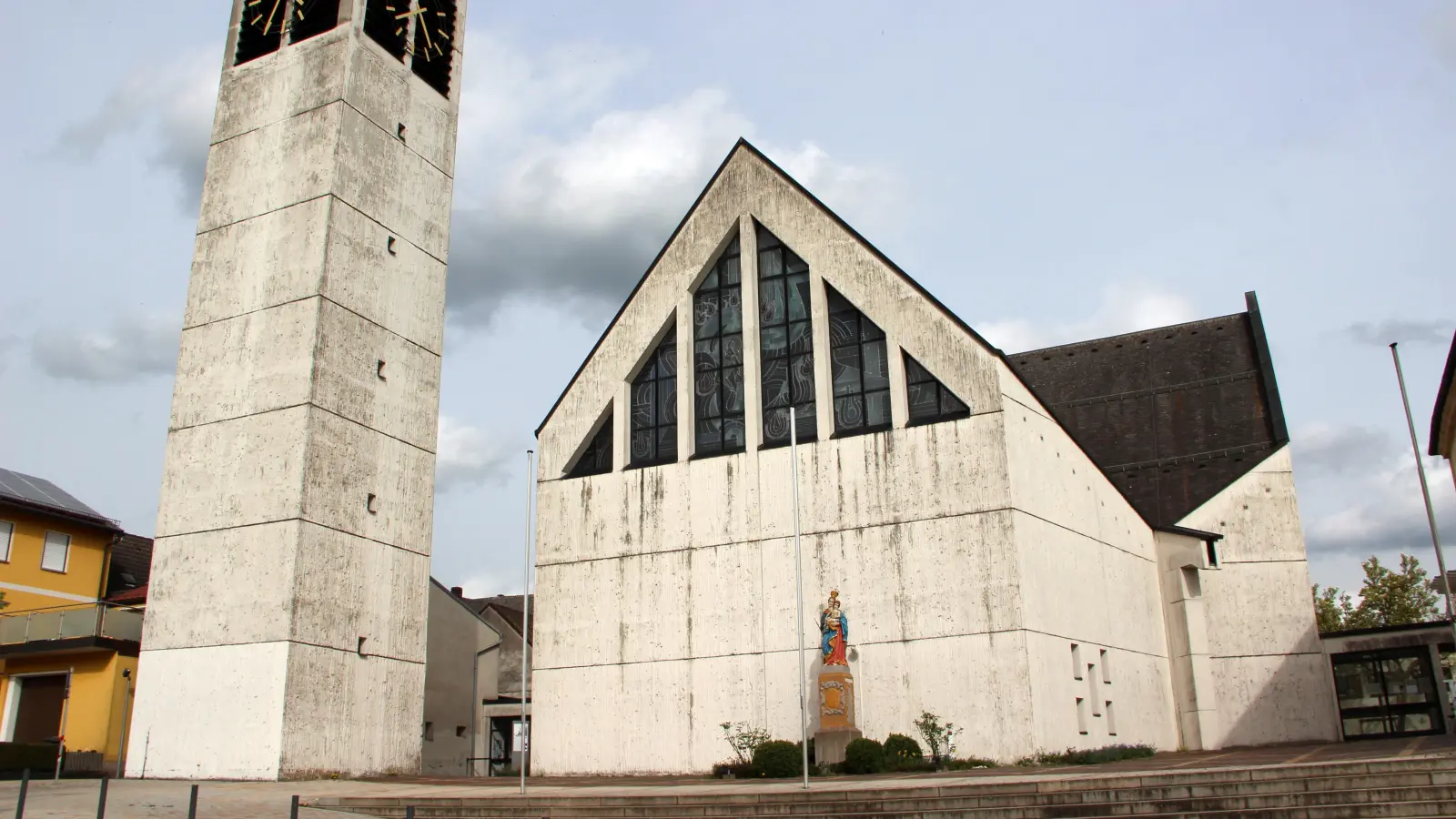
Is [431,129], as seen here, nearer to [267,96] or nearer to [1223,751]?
[267,96]

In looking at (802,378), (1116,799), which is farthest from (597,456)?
(1116,799)

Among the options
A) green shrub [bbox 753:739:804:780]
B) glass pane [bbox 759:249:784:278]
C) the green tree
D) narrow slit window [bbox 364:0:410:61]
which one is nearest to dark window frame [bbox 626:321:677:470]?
glass pane [bbox 759:249:784:278]

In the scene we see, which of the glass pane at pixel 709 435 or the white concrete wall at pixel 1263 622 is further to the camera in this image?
the white concrete wall at pixel 1263 622

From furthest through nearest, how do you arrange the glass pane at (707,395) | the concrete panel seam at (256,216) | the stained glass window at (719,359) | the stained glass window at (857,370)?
the glass pane at (707,395) → the stained glass window at (719,359) → the concrete panel seam at (256,216) → the stained glass window at (857,370)

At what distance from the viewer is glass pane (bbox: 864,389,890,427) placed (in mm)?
25047

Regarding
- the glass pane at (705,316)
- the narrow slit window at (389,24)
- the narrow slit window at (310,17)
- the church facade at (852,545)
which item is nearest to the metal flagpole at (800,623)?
the church facade at (852,545)

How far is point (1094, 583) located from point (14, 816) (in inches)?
787

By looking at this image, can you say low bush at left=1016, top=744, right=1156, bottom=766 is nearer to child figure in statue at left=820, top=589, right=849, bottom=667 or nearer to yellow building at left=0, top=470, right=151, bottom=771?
child figure in statue at left=820, top=589, right=849, bottom=667

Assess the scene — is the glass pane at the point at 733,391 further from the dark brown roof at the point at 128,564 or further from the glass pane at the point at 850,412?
the dark brown roof at the point at 128,564

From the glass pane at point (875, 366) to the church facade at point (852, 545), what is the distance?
0.23 ft

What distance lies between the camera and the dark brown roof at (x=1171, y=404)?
3238 cm

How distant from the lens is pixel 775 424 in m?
26.0

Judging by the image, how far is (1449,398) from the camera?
14.5 metres

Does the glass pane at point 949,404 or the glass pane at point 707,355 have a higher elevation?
the glass pane at point 707,355
